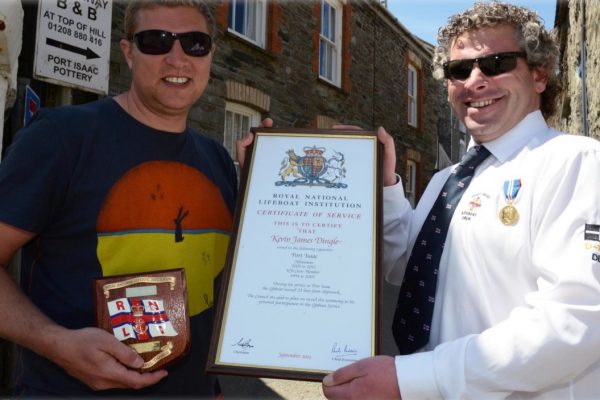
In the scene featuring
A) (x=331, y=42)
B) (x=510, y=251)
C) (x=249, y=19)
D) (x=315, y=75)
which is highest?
(x=331, y=42)

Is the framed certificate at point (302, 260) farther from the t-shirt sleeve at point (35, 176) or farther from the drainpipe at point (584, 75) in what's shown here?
the drainpipe at point (584, 75)

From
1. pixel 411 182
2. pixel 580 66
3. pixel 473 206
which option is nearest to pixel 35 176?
pixel 473 206

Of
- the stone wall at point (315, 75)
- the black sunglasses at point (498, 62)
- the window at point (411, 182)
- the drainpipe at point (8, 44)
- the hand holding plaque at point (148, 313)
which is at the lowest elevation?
the hand holding plaque at point (148, 313)

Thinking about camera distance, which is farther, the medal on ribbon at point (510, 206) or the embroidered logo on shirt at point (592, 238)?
the medal on ribbon at point (510, 206)

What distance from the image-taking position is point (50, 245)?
183 cm

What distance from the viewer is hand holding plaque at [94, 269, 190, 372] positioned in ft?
5.37

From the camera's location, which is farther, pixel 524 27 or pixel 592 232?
pixel 524 27

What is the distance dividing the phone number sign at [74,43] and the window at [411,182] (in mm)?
10908

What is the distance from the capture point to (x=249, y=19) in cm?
812

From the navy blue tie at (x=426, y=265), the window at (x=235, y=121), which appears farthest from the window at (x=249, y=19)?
the navy blue tie at (x=426, y=265)

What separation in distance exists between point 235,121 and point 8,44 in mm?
4614

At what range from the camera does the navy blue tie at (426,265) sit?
185cm
